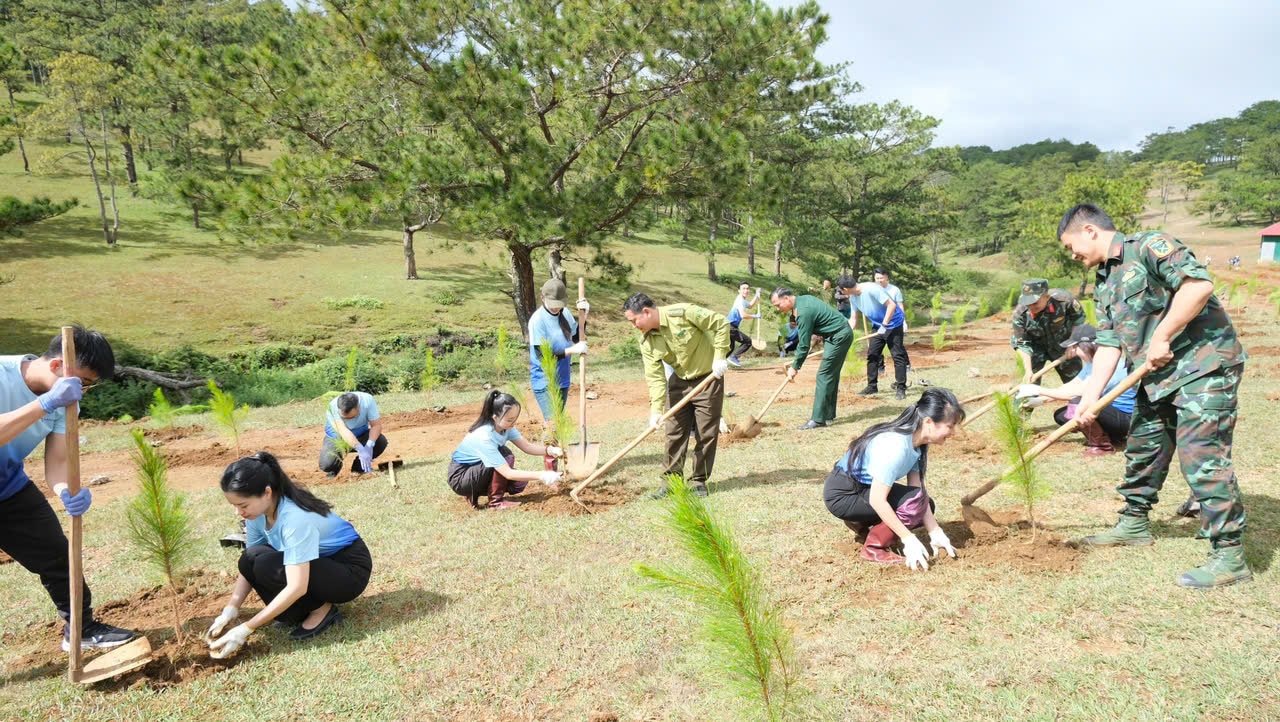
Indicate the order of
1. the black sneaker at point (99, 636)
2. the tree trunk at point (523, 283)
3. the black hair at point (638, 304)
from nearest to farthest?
the black sneaker at point (99, 636), the black hair at point (638, 304), the tree trunk at point (523, 283)

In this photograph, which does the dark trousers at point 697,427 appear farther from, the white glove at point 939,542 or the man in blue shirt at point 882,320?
the man in blue shirt at point 882,320

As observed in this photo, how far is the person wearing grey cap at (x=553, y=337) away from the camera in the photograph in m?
6.02

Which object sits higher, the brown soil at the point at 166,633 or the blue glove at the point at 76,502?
the blue glove at the point at 76,502

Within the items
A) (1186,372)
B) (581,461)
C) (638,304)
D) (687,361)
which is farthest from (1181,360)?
(581,461)

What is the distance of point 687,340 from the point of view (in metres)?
5.09

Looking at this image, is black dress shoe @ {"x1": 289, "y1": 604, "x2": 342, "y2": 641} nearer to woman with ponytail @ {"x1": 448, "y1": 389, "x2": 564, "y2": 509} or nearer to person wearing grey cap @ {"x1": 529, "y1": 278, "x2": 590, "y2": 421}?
woman with ponytail @ {"x1": 448, "y1": 389, "x2": 564, "y2": 509}

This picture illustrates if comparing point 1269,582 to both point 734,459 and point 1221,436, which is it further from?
point 734,459

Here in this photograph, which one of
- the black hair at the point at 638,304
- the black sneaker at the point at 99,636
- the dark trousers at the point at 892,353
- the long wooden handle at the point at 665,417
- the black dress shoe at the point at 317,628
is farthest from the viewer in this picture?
the dark trousers at the point at 892,353

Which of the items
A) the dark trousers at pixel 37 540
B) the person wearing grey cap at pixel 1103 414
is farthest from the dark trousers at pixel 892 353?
the dark trousers at pixel 37 540

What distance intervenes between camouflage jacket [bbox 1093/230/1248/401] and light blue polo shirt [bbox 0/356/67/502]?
5126 mm

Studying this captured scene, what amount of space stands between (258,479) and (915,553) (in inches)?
129

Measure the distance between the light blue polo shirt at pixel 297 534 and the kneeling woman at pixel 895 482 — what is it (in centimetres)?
275

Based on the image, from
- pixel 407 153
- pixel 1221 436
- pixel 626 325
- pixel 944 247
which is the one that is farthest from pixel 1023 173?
pixel 1221 436

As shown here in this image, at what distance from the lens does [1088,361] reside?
18.3 feet
